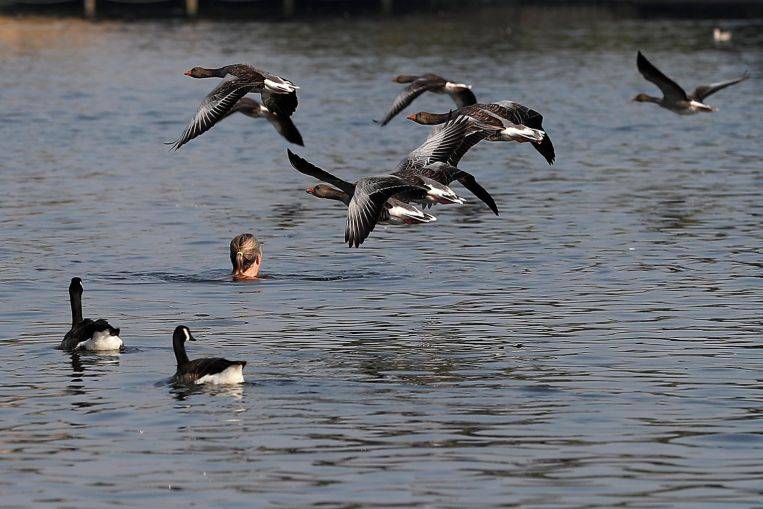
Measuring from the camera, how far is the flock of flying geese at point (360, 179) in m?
19.8

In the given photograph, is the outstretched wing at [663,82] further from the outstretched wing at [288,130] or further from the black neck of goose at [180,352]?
the black neck of goose at [180,352]

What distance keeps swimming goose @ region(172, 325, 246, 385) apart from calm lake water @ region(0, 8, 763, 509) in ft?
0.70

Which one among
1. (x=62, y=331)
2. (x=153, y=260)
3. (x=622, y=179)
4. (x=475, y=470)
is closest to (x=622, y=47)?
(x=622, y=179)

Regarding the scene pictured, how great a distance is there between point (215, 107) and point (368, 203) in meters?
4.18

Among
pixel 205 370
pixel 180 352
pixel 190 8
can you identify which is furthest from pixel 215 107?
pixel 190 8

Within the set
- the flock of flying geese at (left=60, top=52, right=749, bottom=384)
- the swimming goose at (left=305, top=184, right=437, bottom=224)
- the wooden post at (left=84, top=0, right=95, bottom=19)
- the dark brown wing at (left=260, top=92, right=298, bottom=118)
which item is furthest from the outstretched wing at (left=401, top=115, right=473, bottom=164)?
the wooden post at (left=84, top=0, right=95, bottom=19)

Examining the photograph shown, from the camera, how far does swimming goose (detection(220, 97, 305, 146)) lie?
2683 cm

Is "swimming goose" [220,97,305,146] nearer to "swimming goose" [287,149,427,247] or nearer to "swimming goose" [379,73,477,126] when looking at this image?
"swimming goose" [379,73,477,126]

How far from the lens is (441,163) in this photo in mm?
23781

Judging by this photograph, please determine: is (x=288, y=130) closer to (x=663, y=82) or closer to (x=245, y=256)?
(x=245, y=256)

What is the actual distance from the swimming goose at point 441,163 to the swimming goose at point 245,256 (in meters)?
2.82

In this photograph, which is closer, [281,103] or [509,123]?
[509,123]

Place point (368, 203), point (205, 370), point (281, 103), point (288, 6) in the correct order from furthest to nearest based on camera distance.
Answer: point (288, 6) → point (281, 103) → point (368, 203) → point (205, 370)

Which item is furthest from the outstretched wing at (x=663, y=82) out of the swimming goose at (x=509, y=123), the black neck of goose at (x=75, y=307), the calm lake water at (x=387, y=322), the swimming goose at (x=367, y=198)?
the black neck of goose at (x=75, y=307)
